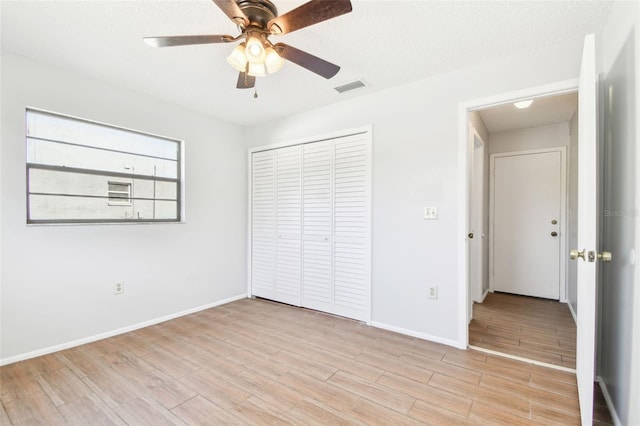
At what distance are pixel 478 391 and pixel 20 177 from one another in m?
3.76

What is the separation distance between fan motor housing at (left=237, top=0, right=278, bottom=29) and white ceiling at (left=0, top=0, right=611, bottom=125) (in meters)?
0.21

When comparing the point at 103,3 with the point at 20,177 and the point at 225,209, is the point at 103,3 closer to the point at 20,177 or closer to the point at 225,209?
the point at 20,177

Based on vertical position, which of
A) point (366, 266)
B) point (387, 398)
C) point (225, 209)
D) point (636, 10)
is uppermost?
point (636, 10)

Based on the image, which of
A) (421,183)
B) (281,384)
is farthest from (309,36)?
(281,384)

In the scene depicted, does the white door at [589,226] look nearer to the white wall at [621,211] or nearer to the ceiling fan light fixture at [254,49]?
the white wall at [621,211]

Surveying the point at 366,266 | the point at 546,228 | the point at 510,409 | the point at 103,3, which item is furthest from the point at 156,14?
the point at 546,228

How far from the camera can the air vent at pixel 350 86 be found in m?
2.83

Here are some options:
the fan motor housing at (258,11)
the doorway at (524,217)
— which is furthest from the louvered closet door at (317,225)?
the fan motor housing at (258,11)

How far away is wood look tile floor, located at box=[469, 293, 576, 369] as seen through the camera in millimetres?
2484

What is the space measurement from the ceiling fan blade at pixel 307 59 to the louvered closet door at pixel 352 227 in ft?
4.36

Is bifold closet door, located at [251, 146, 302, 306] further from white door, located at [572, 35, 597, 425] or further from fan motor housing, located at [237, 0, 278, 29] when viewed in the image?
white door, located at [572, 35, 597, 425]

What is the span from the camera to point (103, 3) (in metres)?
1.77

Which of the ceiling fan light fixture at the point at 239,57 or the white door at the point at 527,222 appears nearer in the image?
the ceiling fan light fixture at the point at 239,57

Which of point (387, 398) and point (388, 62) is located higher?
point (388, 62)
